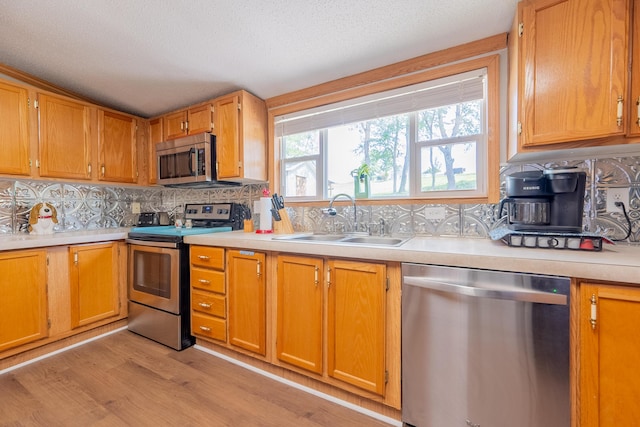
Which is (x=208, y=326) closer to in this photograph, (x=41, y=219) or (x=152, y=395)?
(x=152, y=395)

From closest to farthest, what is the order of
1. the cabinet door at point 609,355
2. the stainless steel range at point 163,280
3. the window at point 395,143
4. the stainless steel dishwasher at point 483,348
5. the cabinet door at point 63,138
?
1. the cabinet door at point 609,355
2. the stainless steel dishwasher at point 483,348
3. the window at point 395,143
4. the stainless steel range at point 163,280
5. the cabinet door at point 63,138

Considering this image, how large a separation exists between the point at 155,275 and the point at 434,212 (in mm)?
2341

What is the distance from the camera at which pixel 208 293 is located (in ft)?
6.95

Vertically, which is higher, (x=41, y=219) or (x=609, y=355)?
(x=41, y=219)

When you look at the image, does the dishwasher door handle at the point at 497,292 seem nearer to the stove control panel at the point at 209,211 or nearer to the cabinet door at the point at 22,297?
the stove control panel at the point at 209,211

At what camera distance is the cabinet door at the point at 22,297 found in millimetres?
1886

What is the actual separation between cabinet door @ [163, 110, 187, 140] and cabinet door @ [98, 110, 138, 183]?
436mm

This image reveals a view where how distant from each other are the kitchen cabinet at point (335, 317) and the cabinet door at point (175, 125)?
1.88 metres

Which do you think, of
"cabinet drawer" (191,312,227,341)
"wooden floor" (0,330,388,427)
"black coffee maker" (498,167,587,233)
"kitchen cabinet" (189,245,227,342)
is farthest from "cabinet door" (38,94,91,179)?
"black coffee maker" (498,167,587,233)

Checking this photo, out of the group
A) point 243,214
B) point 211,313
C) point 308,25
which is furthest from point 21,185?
point 308,25

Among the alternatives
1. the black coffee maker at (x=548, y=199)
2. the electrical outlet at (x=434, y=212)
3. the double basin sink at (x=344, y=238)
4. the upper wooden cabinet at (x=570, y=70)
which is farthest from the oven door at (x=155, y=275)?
the upper wooden cabinet at (x=570, y=70)

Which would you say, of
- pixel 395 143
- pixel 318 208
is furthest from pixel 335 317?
pixel 395 143

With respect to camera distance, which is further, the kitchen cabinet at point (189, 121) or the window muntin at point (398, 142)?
the kitchen cabinet at point (189, 121)

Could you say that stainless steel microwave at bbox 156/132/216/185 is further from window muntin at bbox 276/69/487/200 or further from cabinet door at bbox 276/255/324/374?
cabinet door at bbox 276/255/324/374
